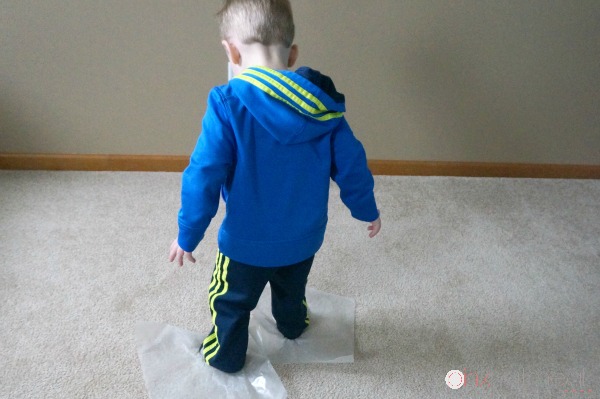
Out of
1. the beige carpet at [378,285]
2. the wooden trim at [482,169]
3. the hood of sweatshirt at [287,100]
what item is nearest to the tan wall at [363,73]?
the wooden trim at [482,169]

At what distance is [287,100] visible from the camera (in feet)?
3.09

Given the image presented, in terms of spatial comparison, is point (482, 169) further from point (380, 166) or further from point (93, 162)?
point (93, 162)

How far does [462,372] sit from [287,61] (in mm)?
852

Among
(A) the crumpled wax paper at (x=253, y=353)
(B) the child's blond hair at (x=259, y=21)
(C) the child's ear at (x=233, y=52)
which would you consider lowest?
(A) the crumpled wax paper at (x=253, y=353)

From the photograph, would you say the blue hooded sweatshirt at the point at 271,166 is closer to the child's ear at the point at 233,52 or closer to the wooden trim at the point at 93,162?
the child's ear at the point at 233,52

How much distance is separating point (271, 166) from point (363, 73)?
99cm

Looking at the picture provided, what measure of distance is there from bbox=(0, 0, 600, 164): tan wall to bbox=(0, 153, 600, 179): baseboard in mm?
28

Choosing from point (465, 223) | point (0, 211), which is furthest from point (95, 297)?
point (465, 223)

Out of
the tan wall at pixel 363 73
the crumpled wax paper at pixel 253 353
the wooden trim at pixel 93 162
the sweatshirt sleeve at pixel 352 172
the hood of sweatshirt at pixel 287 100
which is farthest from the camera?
the wooden trim at pixel 93 162

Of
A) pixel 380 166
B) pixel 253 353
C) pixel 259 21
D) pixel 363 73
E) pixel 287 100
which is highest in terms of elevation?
pixel 259 21

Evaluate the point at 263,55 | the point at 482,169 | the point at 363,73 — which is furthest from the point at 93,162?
the point at 482,169

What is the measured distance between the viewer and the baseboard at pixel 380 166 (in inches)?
77.9

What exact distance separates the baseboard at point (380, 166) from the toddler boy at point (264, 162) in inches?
35.6

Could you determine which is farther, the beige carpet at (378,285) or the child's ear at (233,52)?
the beige carpet at (378,285)
